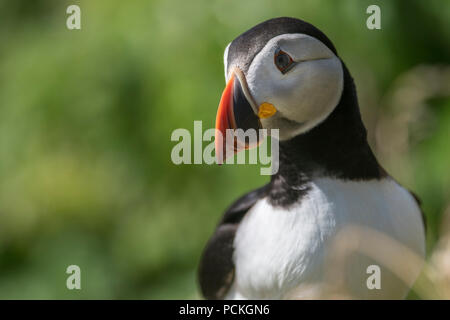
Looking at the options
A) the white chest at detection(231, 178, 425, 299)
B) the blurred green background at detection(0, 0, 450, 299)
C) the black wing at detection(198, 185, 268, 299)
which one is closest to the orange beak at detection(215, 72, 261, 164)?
the white chest at detection(231, 178, 425, 299)

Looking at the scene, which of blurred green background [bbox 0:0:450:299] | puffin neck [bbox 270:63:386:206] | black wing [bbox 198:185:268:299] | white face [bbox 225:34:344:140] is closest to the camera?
white face [bbox 225:34:344:140]

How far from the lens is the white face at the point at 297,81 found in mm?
1870

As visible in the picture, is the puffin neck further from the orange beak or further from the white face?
the orange beak

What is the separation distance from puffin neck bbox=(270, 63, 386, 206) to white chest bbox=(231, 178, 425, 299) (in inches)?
1.2

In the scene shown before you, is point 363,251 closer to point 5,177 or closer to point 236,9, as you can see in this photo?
point 236,9

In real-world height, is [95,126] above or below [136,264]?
above

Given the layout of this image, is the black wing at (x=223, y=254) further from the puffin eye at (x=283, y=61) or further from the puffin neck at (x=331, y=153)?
the puffin eye at (x=283, y=61)

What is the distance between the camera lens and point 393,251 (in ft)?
6.79

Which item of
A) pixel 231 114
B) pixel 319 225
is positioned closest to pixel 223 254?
pixel 319 225

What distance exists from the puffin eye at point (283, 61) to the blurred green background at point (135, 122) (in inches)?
57.4

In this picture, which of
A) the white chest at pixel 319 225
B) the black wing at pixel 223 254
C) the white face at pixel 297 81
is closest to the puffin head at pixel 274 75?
the white face at pixel 297 81

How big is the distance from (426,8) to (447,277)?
228 cm

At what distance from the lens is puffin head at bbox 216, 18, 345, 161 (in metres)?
1.87
